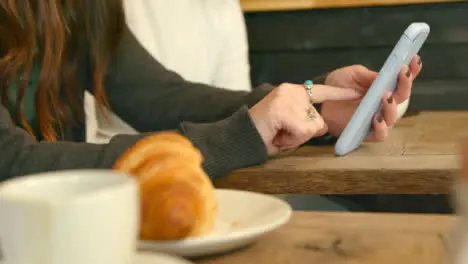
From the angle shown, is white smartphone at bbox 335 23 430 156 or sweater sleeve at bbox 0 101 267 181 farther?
white smartphone at bbox 335 23 430 156

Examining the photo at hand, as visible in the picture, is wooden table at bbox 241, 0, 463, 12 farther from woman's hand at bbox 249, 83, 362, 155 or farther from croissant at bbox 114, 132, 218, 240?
croissant at bbox 114, 132, 218, 240

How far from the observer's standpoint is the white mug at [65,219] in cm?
35

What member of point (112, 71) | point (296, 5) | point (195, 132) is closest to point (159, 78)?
point (112, 71)

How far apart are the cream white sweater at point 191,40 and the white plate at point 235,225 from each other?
2.60ft

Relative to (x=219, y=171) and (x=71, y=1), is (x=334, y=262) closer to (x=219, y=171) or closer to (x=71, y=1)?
(x=219, y=171)

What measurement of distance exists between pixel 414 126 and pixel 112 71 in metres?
0.54

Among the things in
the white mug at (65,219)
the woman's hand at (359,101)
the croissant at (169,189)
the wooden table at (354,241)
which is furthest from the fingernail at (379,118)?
the white mug at (65,219)

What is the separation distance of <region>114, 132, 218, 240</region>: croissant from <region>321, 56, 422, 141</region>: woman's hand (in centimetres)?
45

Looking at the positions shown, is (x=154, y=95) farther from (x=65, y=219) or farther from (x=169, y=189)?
(x=65, y=219)

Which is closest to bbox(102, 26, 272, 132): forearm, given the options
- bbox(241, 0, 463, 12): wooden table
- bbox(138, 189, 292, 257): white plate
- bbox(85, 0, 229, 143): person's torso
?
bbox(85, 0, 229, 143): person's torso

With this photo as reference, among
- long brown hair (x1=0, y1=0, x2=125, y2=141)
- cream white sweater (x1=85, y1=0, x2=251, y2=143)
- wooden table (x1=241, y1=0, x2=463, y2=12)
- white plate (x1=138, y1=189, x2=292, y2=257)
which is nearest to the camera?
white plate (x1=138, y1=189, x2=292, y2=257)

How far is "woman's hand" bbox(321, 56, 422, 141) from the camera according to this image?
927 mm

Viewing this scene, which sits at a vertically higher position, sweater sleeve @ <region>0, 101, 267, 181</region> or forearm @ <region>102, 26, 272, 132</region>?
sweater sleeve @ <region>0, 101, 267, 181</region>

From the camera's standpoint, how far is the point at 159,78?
1188mm
